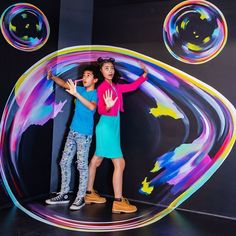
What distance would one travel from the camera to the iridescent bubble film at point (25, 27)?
283 cm

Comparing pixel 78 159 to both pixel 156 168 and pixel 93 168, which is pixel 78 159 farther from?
pixel 156 168

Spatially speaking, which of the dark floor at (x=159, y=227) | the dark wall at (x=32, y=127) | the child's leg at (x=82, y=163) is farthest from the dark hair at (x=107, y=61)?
the dark floor at (x=159, y=227)

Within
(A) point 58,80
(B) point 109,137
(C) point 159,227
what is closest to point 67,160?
(B) point 109,137

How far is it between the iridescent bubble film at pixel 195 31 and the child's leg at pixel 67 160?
119 centimetres

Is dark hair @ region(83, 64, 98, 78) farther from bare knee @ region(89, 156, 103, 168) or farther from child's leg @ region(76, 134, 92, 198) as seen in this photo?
bare knee @ region(89, 156, 103, 168)

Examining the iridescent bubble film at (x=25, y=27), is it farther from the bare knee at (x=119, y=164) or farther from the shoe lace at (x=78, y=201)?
the shoe lace at (x=78, y=201)

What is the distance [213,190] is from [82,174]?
1126 mm

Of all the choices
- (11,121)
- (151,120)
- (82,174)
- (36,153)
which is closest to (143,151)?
(151,120)

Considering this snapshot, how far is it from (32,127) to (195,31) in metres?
1.67

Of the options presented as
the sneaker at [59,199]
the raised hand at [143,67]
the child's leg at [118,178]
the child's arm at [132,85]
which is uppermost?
the raised hand at [143,67]

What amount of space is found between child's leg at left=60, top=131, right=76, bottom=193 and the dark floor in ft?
1.56

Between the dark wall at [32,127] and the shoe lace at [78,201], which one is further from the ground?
the dark wall at [32,127]

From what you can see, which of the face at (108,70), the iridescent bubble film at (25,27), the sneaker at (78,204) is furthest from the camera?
the face at (108,70)

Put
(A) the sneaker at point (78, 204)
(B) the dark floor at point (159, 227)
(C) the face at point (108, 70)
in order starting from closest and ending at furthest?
(B) the dark floor at point (159, 227) → (A) the sneaker at point (78, 204) → (C) the face at point (108, 70)
